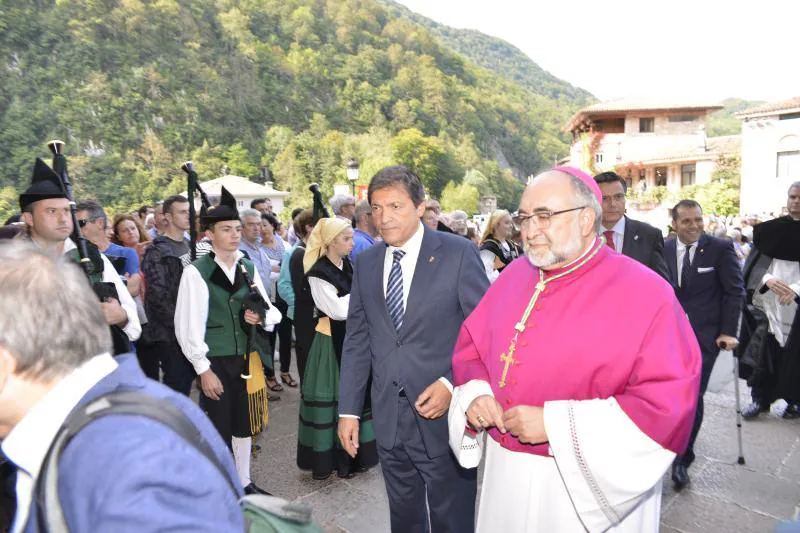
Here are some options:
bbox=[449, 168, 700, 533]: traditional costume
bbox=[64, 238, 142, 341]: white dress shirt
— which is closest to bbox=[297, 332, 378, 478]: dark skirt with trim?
bbox=[64, 238, 142, 341]: white dress shirt

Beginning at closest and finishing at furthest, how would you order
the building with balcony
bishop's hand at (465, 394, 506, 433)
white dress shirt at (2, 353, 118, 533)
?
1. white dress shirt at (2, 353, 118, 533)
2. bishop's hand at (465, 394, 506, 433)
3. the building with balcony

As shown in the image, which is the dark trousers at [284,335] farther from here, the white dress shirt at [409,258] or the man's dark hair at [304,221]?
the white dress shirt at [409,258]

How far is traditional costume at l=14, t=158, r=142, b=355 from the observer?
339 centimetres

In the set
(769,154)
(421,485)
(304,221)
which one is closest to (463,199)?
(769,154)

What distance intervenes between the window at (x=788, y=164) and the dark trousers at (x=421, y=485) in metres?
35.2

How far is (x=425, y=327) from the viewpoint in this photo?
8.49ft

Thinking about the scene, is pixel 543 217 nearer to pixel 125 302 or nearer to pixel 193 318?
pixel 193 318

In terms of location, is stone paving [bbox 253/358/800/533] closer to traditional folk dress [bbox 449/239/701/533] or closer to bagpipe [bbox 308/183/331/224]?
traditional folk dress [bbox 449/239/701/533]

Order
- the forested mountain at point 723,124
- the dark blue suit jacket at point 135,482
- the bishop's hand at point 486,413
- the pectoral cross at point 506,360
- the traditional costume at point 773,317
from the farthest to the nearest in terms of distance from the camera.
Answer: the forested mountain at point 723,124 → the traditional costume at point 773,317 → the pectoral cross at point 506,360 → the bishop's hand at point 486,413 → the dark blue suit jacket at point 135,482

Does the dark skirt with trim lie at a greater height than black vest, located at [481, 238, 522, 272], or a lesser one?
lesser

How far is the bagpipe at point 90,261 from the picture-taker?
3.36 meters

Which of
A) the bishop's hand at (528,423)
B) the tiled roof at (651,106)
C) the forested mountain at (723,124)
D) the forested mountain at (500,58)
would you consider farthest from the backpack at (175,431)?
the forested mountain at (500,58)

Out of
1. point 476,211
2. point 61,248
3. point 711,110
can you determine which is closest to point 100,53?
point 476,211

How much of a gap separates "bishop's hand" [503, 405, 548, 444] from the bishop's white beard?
54cm
